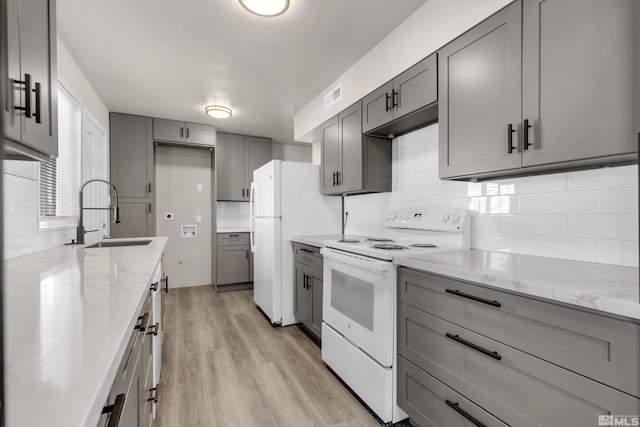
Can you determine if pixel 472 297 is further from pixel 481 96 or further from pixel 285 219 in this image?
pixel 285 219

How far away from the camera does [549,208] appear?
1579 millimetres

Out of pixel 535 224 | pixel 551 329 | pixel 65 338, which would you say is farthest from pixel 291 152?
pixel 65 338

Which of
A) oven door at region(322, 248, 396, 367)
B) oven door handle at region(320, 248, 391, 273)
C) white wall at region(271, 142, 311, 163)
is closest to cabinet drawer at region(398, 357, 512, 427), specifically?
oven door at region(322, 248, 396, 367)

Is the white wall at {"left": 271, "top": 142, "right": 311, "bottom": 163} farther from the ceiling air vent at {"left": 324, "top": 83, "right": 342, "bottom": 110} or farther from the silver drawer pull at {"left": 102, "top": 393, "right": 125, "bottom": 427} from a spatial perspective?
the silver drawer pull at {"left": 102, "top": 393, "right": 125, "bottom": 427}

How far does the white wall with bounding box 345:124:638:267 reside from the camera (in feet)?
4.40

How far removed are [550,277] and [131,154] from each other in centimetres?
463

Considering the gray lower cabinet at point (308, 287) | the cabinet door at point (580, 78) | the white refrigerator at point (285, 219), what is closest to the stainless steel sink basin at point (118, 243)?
the white refrigerator at point (285, 219)

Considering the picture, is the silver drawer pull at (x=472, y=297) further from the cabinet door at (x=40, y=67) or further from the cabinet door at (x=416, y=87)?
the cabinet door at (x=40, y=67)

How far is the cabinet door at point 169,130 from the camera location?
4262mm

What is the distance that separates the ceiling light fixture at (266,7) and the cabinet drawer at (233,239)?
3.25 metres

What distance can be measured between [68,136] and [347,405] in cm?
316

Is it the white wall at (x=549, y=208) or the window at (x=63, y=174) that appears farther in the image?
the window at (x=63, y=174)

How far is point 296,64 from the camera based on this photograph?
2.74 metres

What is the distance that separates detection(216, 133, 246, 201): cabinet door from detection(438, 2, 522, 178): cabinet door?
Answer: 144 inches
